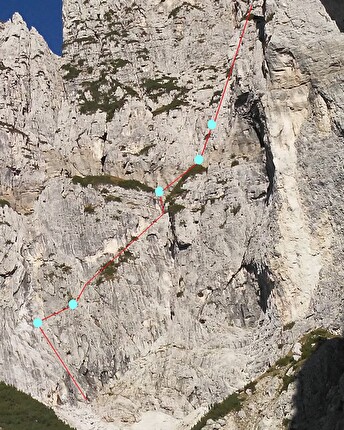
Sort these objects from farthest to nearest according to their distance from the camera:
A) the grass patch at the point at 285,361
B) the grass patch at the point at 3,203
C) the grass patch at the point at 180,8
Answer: the grass patch at the point at 180,8, the grass patch at the point at 3,203, the grass patch at the point at 285,361

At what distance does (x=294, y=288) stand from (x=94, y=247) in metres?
20.2

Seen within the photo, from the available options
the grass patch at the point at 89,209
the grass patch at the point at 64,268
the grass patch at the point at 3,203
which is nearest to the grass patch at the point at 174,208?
the grass patch at the point at 89,209

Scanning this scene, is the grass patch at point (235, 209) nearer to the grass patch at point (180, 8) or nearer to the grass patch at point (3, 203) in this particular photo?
the grass patch at point (3, 203)

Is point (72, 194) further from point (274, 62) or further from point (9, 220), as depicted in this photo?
point (274, 62)

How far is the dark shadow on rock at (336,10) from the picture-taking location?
50.9m

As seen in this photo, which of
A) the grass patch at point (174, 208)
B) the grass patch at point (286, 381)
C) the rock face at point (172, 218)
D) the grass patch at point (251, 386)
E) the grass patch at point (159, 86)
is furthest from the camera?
the grass patch at point (159, 86)

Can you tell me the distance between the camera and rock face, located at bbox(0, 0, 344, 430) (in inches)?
1781

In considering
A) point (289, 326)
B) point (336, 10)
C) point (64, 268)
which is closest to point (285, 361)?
point (289, 326)

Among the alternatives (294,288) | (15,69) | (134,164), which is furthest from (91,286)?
(15,69)

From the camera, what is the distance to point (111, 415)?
153 ft

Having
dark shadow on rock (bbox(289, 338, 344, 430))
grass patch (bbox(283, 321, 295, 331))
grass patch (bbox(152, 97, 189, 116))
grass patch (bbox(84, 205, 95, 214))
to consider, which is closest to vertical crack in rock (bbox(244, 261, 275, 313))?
grass patch (bbox(283, 321, 295, 331))

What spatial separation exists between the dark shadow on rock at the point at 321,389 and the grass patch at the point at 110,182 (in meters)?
27.4

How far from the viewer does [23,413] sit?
45344 millimetres

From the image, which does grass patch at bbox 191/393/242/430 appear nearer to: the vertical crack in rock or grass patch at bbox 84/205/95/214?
the vertical crack in rock
